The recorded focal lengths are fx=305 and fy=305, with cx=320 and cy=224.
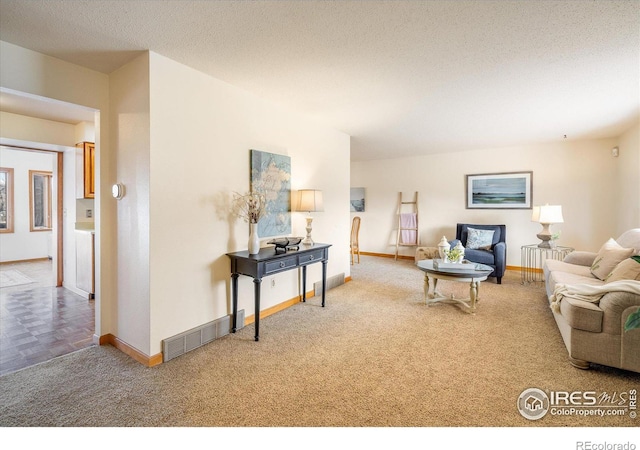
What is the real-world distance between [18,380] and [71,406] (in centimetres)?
67

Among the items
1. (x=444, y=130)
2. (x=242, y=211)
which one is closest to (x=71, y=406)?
(x=242, y=211)

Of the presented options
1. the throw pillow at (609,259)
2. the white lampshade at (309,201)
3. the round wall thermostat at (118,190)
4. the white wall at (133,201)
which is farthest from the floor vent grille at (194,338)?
the throw pillow at (609,259)

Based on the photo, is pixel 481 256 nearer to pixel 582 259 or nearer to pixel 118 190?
pixel 582 259

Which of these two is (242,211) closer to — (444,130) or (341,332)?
(341,332)

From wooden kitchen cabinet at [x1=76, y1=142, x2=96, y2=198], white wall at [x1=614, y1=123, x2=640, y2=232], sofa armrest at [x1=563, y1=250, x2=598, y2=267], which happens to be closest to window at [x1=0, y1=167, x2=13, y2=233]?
wooden kitchen cabinet at [x1=76, y1=142, x2=96, y2=198]

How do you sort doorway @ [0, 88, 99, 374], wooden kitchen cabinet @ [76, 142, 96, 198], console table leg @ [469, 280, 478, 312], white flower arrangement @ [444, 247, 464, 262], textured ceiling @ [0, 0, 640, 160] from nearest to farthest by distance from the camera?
textured ceiling @ [0, 0, 640, 160], doorway @ [0, 88, 99, 374], console table leg @ [469, 280, 478, 312], white flower arrangement @ [444, 247, 464, 262], wooden kitchen cabinet @ [76, 142, 96, 198]

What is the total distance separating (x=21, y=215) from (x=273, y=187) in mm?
6684

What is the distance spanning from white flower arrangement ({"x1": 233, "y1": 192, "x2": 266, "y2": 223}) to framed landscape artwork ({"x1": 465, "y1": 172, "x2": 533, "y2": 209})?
15.9ft

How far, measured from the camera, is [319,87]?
3.08 metres

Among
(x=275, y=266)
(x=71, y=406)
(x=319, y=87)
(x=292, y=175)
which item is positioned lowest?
(x=71, y=406)

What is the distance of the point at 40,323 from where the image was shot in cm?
325

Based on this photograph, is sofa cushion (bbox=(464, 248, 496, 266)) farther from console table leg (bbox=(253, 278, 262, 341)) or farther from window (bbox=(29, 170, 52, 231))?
window (bbox=(29, 170, 52, 231))

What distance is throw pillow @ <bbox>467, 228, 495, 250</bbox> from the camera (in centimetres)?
542
